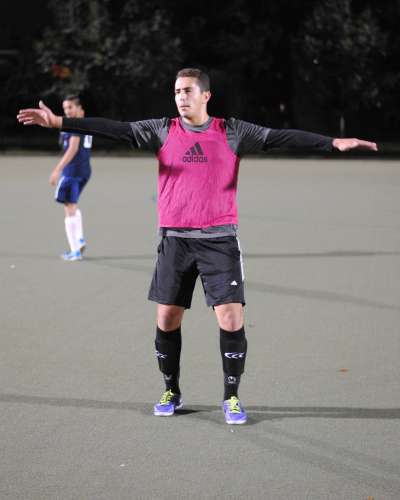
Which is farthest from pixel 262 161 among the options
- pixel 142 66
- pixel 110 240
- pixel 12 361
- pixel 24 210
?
pixel 12 361

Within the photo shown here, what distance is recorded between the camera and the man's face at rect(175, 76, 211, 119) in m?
5.22

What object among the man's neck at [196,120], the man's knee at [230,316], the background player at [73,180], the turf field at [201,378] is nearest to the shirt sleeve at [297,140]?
the man's neck at [196,120]

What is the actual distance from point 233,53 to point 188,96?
39111mm

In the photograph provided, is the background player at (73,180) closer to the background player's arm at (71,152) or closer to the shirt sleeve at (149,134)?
the background player's arm at (71,152)

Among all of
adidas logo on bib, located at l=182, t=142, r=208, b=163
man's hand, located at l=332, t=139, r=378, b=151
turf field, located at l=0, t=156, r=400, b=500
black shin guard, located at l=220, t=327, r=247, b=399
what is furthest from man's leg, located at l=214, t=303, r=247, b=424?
man's hand, located at l=332, t=139, r=378, b=151

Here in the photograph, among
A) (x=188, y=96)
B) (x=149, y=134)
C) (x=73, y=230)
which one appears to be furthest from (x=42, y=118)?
(x=73, y=230)

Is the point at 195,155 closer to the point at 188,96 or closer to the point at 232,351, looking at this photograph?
the point at 188,96

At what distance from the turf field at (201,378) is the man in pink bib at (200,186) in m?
0.52

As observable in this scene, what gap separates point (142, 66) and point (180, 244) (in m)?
37.9

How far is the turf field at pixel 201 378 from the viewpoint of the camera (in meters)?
4.60

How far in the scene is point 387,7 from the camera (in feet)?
140

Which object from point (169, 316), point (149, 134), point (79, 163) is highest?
point (149, 134)

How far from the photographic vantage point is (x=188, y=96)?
17.1 ft

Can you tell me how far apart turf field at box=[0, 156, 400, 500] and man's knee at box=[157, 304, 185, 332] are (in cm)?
51
